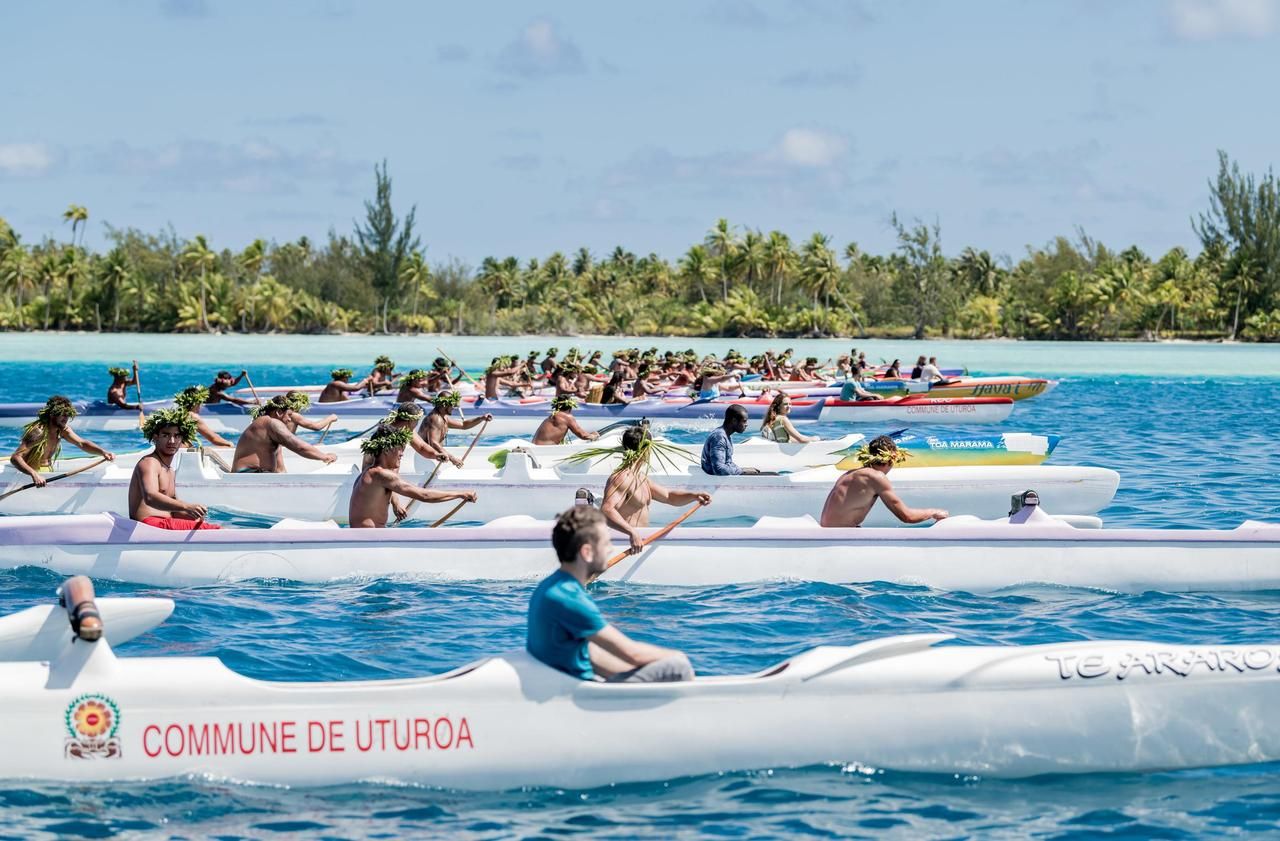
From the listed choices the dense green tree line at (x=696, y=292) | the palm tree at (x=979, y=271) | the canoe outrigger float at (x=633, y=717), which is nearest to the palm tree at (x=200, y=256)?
the dense green tree line at (x=696, y=292)

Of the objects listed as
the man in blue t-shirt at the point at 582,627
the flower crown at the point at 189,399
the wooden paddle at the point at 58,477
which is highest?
the flower crown at the point at 189,399

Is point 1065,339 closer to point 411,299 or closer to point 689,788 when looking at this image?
point 411,299

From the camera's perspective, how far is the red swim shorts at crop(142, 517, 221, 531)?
12.2 metres

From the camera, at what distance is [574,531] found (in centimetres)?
683

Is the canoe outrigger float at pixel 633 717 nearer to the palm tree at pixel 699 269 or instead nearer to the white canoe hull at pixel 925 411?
the white canoe hull at pixel 925 411

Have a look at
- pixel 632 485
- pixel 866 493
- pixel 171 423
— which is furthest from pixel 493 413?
pixel 866 493

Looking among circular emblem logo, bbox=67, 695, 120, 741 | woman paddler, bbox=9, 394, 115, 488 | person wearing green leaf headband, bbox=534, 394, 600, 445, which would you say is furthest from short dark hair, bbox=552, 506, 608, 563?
person wearing green leaf headband, bbox=534, 394, 600, 445

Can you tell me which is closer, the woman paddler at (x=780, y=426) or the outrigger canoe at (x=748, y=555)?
the outrigger canoe at (x=748, y=555)

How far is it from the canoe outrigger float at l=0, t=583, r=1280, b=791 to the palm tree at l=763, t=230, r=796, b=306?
92958mm

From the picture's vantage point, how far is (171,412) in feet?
41.1

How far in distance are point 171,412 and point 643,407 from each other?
16.3 m

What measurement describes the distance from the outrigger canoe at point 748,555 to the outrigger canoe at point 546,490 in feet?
12.4

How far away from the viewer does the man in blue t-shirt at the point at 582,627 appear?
22.5ft

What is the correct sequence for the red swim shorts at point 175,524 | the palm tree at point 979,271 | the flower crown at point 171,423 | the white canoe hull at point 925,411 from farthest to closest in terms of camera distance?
1. the palm tree at point 979,271
2. the white canoe hull at point 925,411
3. the flower crown at point 171,423
4. the red swim shorts at point 175,524
